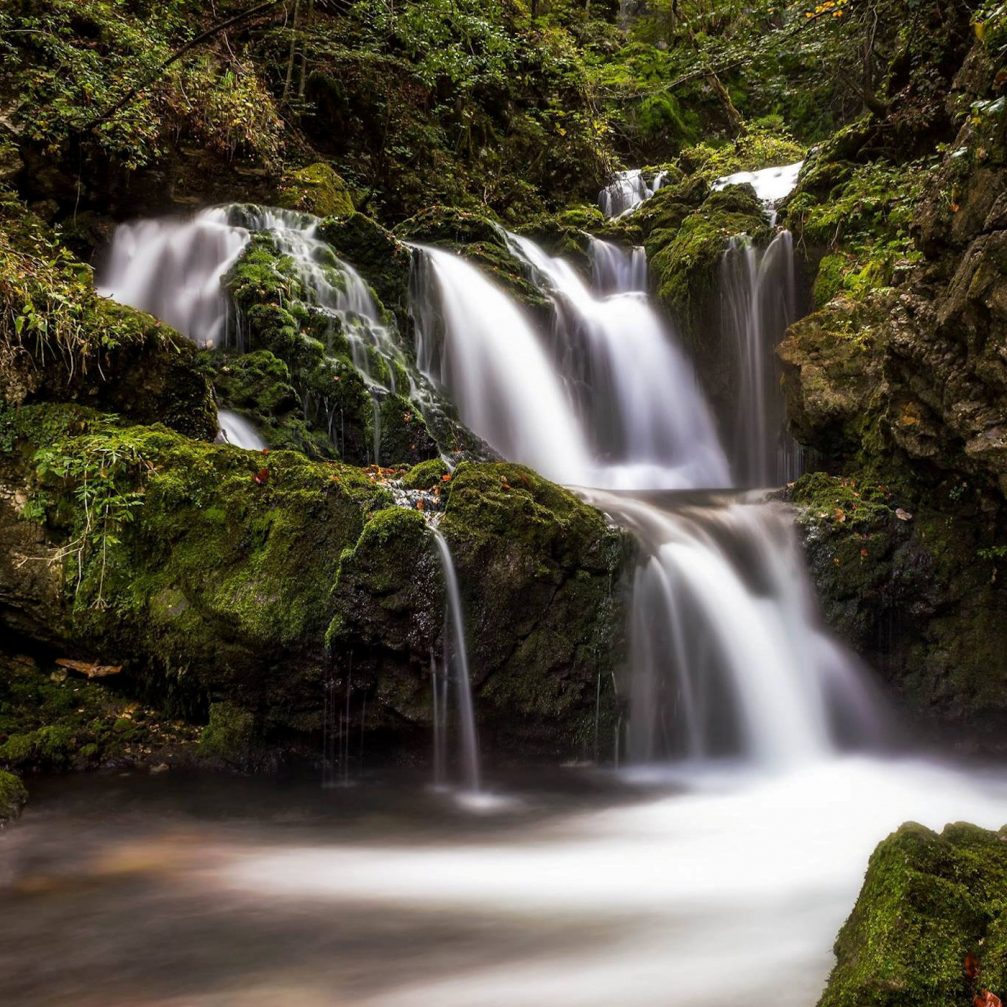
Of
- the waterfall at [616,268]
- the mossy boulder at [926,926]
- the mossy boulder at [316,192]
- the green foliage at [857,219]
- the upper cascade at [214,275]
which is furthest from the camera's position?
the waterfall at [616,268]

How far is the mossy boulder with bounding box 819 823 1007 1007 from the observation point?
2166mm

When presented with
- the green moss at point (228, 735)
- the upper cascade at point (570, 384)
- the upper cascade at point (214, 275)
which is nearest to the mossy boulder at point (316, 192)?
the upper cascade at point (214, 275)

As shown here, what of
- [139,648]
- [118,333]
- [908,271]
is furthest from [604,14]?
[139,648]

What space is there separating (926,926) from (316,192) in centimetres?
1169

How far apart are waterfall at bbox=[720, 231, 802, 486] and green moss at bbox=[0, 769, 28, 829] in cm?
805

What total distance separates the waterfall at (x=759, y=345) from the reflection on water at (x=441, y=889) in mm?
4799

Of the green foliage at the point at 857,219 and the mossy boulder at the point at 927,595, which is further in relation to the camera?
the green foliage at the point at 857,219

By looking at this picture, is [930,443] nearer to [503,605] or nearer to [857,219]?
[503,605]

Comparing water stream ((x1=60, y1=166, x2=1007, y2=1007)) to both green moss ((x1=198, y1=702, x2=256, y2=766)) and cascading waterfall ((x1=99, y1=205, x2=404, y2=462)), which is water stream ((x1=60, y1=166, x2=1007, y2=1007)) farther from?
green moss ((x1=198, y1=702, x2=256, y2=766))

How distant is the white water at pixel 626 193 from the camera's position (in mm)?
16922

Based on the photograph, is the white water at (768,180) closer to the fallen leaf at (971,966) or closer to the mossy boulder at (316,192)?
the mossy boulder at (316,192)

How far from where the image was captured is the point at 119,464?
17.9 feet

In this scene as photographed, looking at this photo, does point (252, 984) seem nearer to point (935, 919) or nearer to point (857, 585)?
point (935, 919)

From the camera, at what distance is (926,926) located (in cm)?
229
